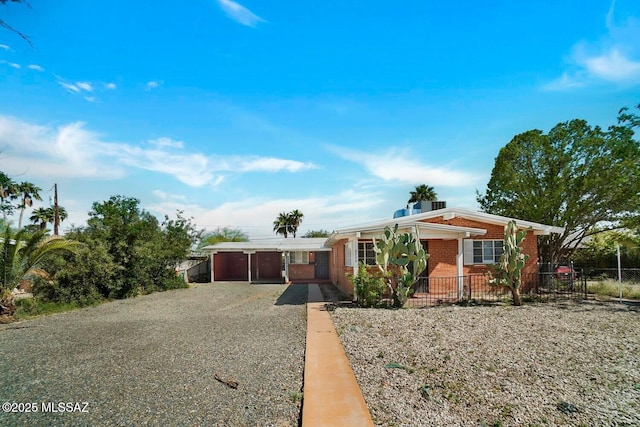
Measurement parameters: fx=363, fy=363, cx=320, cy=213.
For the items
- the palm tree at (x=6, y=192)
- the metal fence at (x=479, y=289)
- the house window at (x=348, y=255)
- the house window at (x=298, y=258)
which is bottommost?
the metal fence at (x=479, y=289)

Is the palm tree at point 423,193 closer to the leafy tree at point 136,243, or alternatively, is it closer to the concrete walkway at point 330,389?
the leafy tree at point 136,243

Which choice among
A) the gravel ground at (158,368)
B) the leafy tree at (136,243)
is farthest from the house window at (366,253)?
the leafy tree at (136,243)

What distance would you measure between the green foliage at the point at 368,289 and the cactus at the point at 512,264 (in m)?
4.00

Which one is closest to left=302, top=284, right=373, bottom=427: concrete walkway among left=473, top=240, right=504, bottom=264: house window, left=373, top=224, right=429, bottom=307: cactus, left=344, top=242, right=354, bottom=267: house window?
left=373, top=224, right=429, bottom=307: cactus

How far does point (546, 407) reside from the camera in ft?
14.5

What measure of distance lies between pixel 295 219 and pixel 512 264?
126 feet

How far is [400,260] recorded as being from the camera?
467 inches

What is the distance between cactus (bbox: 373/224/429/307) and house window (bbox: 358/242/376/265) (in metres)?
2.46

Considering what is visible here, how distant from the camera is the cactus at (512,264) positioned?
11969 mm

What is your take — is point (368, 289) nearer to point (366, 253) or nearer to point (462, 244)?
point (366, 253)

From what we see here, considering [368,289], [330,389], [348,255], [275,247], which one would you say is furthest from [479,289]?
[275,247]

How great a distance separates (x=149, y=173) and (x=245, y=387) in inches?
519

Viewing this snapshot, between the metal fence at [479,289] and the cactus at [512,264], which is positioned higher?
the cactus at [512,264]

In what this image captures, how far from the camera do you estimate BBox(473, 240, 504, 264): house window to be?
15.4 metres
